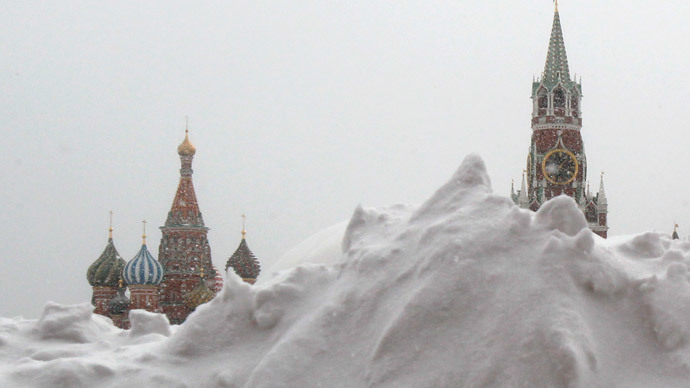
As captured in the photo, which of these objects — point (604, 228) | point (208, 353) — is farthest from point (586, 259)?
point (604, 228)

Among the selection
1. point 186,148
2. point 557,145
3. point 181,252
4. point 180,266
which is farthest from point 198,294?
point 557,145

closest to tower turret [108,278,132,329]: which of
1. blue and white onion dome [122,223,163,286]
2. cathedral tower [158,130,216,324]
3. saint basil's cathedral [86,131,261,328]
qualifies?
saint basil's cathedral [86,131,261,328]

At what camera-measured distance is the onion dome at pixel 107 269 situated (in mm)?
37750

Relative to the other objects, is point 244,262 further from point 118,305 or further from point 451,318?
point 451,318

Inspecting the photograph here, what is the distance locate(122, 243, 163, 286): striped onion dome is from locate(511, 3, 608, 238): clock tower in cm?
2080

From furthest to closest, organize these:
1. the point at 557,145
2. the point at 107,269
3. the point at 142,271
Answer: the point at 557,145 < the point at 107,269 < the point at 142,271

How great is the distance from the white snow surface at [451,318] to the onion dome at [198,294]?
115 ft

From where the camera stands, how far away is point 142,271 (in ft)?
116

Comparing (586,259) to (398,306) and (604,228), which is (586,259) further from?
(604,228)

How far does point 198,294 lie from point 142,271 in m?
4.08

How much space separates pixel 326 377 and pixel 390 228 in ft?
2.91

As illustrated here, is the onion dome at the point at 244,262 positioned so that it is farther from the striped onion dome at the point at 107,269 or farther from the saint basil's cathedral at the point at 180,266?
the striped onion dome at the point at 107,269

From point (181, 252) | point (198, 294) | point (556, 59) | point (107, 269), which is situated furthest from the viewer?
point (556, 59)

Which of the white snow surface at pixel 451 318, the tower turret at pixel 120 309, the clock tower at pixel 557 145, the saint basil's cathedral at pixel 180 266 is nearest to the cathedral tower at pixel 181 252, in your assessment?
the saint basil's cathedral at pixel 180 266
